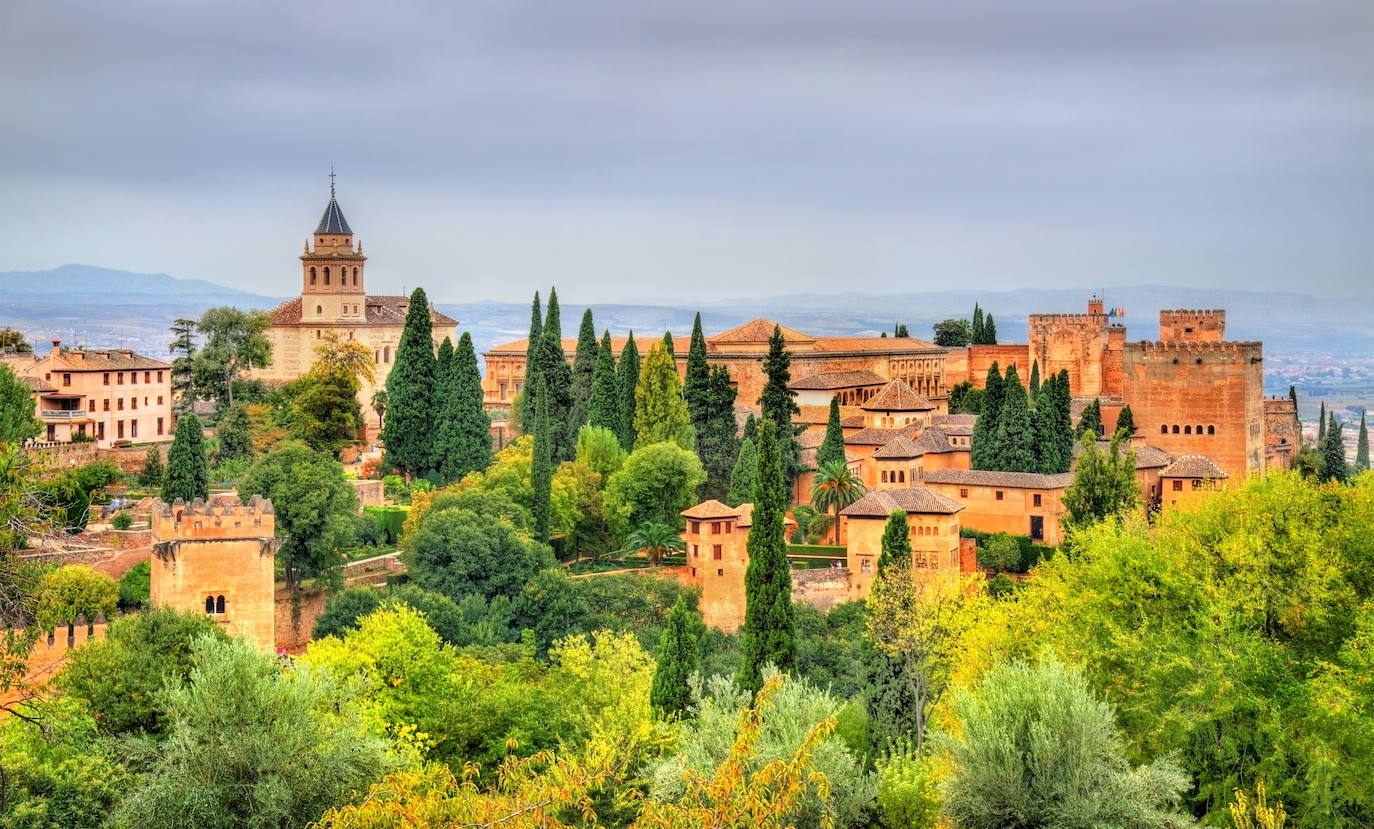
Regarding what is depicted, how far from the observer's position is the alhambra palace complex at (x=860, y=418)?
1080 inches

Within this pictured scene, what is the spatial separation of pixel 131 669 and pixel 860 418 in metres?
30.0

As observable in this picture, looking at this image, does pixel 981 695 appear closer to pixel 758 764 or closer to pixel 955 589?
pixel 758 764

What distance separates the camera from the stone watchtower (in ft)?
88.4

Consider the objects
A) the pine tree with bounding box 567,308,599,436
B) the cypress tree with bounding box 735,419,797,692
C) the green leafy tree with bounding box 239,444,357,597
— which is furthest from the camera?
the pine tree with bounding box 567,308,599,436

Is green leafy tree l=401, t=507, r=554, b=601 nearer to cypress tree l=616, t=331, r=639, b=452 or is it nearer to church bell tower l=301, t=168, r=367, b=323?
cypress tree l=616, t=331, r=639, b=452

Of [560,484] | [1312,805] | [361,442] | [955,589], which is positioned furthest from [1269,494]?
[361,442]

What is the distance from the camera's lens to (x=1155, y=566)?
74.8 ft

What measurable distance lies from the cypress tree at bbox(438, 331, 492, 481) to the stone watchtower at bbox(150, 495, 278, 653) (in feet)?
47.7

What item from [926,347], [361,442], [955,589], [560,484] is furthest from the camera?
[926,347]

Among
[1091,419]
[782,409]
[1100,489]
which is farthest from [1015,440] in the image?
[1091,419]

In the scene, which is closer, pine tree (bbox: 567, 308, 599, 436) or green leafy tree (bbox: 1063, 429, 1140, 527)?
green leafy tree (bbox: 1063, 429, 1140, 527)

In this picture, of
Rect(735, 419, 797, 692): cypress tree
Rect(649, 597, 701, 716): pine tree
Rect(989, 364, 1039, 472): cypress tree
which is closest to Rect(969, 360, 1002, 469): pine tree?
Rect(989, 364, 1039, 472): cypress tree

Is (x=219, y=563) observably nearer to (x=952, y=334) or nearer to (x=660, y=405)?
(x=660, y=405)

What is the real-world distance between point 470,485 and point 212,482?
5804 millimetres
